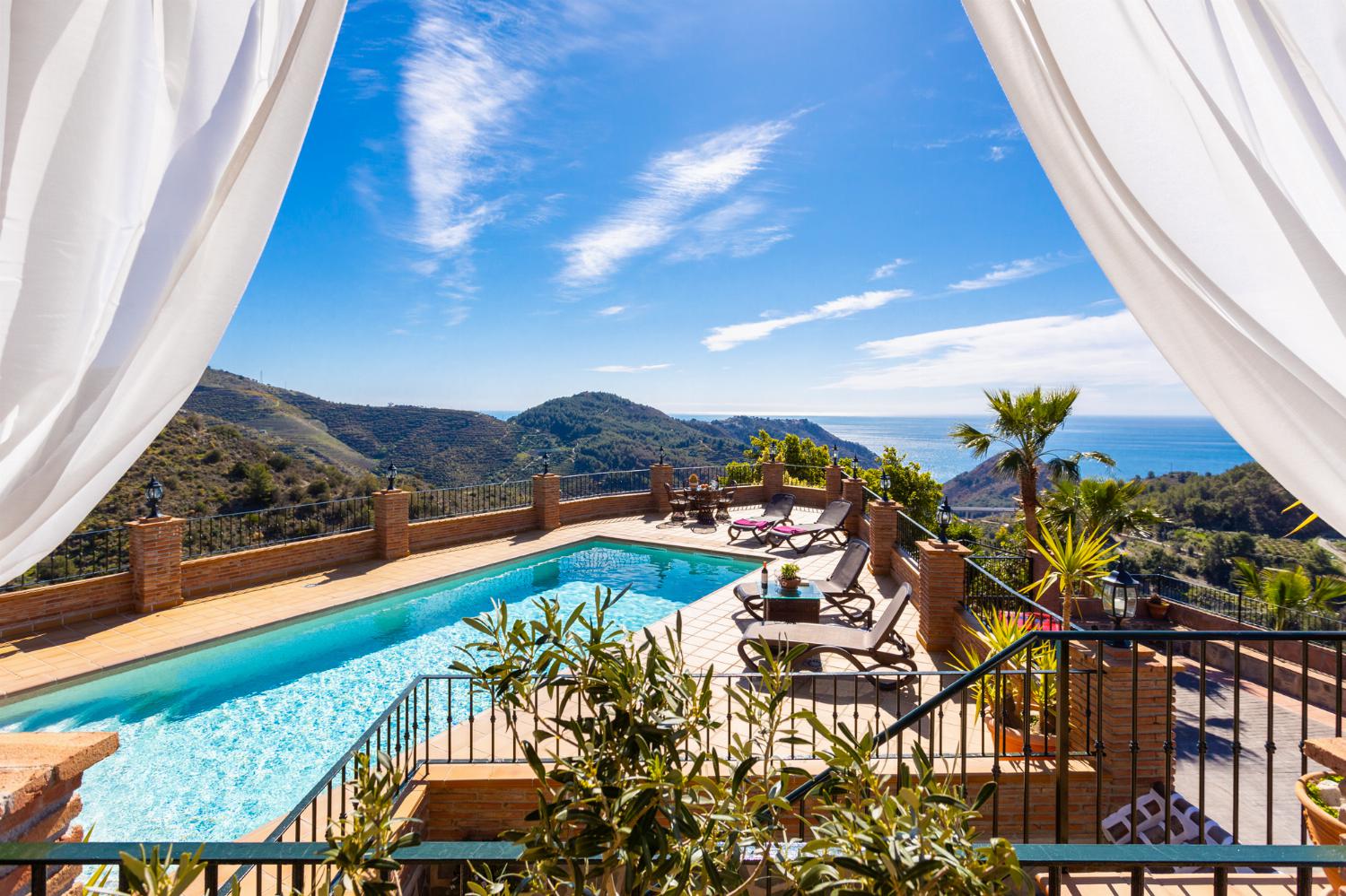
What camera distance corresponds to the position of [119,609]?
752cm

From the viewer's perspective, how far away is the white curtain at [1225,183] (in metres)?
1.25

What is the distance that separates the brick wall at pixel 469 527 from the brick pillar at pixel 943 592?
868 centimetres

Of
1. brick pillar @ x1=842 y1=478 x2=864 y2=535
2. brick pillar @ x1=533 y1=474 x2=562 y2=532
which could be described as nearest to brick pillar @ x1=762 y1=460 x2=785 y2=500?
brick pillar @ x1=842 y1=478 x2=864 y2=535

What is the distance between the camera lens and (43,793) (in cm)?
142

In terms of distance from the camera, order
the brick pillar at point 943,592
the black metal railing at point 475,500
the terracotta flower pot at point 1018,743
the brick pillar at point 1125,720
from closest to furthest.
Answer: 1. the brick pillar at point 1125,720
2. the terracotta flower pot at point 1018,743
3. the brick pillar at point 943,592
4. the black metal railing at point 475,500

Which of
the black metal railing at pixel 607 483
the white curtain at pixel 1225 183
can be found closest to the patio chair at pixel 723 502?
the black metal railing at pixel 607 483

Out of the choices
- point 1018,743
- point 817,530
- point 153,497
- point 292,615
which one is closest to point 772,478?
point 817,530

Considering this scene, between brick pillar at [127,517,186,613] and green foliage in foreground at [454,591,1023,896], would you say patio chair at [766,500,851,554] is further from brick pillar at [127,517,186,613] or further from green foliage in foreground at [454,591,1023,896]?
green foliage in foreground at [454,591,1023,896]

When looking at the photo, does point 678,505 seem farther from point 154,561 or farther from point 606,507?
point 154,561

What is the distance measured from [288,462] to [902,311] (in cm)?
3142

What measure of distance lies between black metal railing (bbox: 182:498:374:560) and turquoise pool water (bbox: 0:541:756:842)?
98.4 inches

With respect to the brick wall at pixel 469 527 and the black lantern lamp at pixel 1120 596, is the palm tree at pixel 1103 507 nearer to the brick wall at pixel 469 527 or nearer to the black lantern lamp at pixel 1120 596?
the black lantern lamp at pixel 1120 596

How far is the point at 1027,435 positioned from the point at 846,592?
5.69 metres

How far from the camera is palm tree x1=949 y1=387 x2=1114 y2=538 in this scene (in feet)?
34.3
